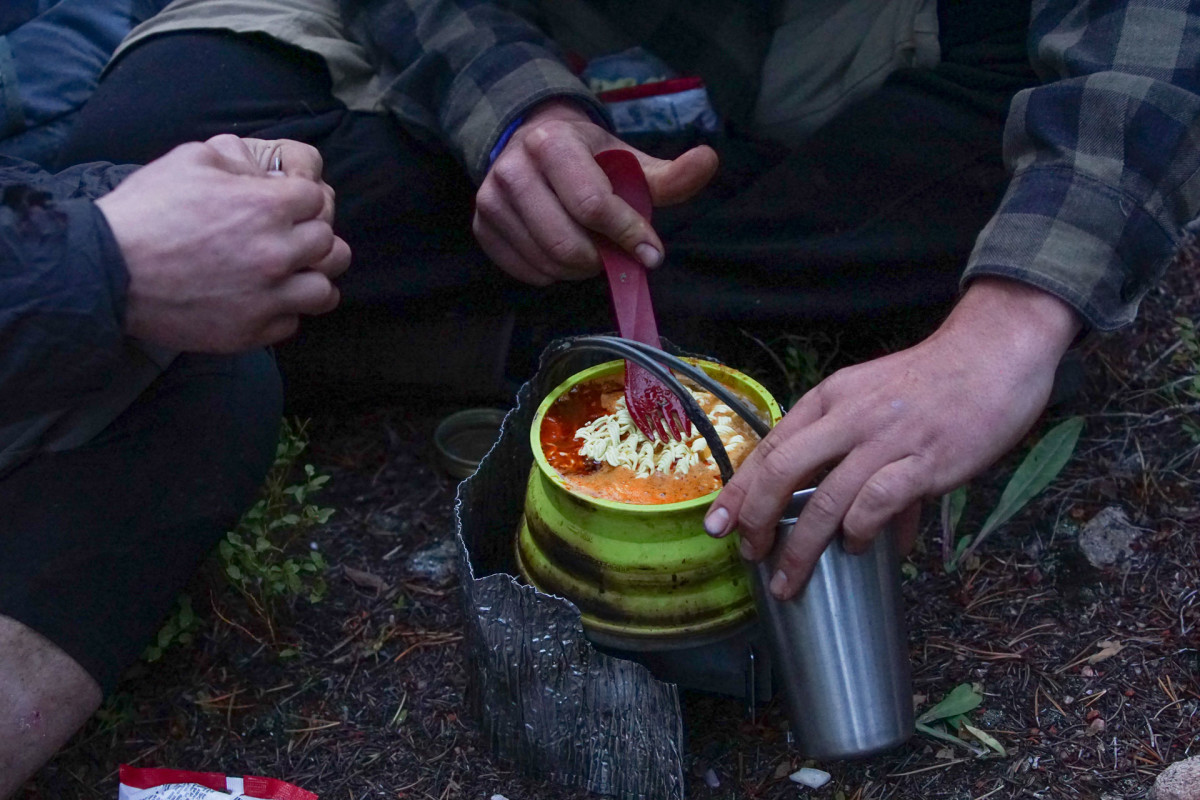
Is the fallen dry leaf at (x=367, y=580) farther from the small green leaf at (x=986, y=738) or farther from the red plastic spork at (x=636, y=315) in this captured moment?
the small green leaf at (x=986, y=738)

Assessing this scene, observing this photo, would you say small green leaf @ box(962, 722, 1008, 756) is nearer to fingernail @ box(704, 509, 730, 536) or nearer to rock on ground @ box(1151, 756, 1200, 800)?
rock on ground @ box(1151, 756, 1200, 800)

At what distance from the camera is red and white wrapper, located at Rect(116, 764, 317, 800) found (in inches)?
58.1

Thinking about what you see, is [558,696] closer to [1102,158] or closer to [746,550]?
[746,550]

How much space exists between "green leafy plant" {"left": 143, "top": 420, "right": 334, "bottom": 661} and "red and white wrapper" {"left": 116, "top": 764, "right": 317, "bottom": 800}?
0.19 meters

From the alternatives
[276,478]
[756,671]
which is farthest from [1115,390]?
[276,478]

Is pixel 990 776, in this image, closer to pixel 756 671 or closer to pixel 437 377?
pixel 756 671

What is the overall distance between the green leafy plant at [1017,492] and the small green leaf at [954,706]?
10.6 inches

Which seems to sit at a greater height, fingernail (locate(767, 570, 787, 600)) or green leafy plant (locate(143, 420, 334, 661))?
fingernail (locate(767, 570, 787, 600))

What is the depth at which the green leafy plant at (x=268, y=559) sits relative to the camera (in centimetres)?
167

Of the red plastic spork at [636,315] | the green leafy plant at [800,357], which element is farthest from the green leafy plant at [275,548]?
the green leafy plant at [800,357]

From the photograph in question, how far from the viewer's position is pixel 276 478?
73.2 inches

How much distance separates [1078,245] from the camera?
1282 millimetres

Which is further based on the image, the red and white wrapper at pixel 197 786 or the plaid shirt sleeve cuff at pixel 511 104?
the plaid shirt sleeve cuff at pixel 511 104

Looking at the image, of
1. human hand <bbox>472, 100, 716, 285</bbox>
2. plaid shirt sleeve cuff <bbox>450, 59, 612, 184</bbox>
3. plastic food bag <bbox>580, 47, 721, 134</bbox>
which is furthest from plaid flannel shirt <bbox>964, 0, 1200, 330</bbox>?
plastic food bag <bbox>580, 47, 721, 134</bbox>
